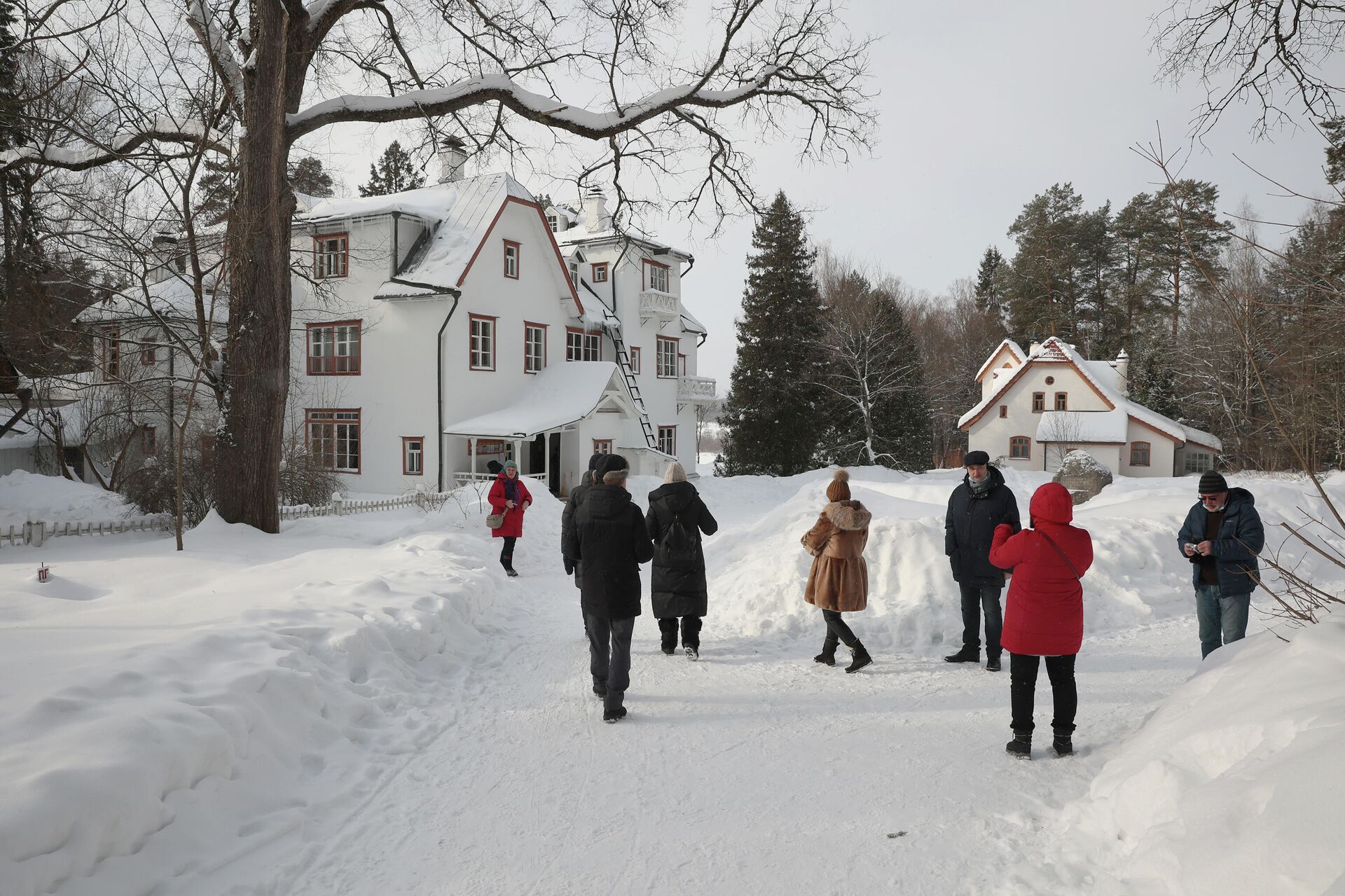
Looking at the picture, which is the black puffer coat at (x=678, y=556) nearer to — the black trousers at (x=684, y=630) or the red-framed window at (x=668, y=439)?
the black trousers at (x=684, y=630)

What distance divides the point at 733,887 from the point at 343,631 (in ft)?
14.5

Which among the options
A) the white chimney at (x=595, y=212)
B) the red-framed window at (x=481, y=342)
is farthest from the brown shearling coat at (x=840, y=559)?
the white chimney at (x=595, y=212)

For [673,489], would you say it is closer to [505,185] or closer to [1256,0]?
[1256,0]

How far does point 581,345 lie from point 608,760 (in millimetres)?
25974

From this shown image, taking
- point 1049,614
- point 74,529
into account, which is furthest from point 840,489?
point 74,529

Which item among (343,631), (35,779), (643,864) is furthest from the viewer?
(343,631)

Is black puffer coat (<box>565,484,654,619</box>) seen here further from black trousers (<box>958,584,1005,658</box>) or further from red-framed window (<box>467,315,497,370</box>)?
red-framed window (<box>467,315,497,370</box>)

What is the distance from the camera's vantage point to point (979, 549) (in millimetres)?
7316

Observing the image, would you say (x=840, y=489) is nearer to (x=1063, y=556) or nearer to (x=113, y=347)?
(x=1063, y=556)

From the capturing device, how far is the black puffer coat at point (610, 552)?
6.27 metres

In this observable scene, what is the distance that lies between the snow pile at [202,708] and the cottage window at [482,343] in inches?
630

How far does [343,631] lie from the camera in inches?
269

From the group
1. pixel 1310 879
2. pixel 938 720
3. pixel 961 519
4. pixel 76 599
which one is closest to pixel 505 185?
pixel 76 599

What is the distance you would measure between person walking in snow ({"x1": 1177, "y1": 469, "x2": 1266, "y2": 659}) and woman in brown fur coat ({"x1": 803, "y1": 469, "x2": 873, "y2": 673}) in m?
2.55
